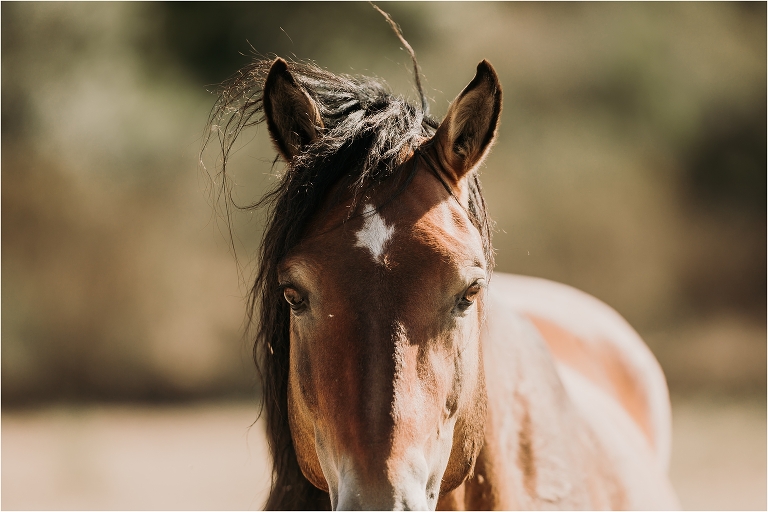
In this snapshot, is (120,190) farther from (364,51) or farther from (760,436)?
(760,436)

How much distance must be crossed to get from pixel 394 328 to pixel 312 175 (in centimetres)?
48

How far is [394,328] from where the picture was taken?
1434 mm

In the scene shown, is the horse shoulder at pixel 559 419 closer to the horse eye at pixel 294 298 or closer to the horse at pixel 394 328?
the horse at pixel 394 328

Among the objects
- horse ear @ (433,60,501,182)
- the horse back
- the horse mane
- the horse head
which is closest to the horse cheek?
the horse head

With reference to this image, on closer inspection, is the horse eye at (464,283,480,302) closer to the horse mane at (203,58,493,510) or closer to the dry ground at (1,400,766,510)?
the horse mane at (203,58,493,510)

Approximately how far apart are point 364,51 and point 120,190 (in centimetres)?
409

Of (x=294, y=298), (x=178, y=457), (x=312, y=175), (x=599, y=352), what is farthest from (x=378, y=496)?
(x=178, y=457)

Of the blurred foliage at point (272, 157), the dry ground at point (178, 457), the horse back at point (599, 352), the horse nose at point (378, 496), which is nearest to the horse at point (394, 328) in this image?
the horse nose at point (378, 496)

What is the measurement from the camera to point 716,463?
23.8ft

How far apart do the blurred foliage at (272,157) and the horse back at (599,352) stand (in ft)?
18.3

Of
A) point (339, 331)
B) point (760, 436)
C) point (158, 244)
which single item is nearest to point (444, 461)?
point (339, 331)

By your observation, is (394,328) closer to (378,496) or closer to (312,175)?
(378,496)

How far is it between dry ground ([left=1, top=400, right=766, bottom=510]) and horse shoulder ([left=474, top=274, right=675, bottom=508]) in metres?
3.28

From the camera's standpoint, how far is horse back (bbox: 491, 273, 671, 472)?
3305mm
